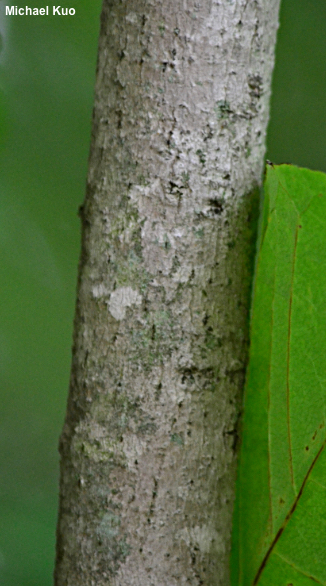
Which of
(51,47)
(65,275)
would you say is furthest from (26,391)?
(51,47)

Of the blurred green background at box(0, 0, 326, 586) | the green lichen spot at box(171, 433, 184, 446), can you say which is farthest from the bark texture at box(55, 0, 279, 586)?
the blurred green background at box(0, 0, 326, 586)

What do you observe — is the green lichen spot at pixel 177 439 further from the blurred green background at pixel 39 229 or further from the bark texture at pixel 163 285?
the blurred green background at pixel 39 229

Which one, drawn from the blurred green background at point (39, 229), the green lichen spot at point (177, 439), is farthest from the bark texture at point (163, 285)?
the blurred green background at point (39, 229)

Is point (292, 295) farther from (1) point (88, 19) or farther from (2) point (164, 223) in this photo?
(1) point (88, 19)

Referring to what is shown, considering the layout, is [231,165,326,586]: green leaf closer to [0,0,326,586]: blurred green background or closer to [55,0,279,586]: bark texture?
[55,0,279,586]: bark texture

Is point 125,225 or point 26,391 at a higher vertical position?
point 125,225
